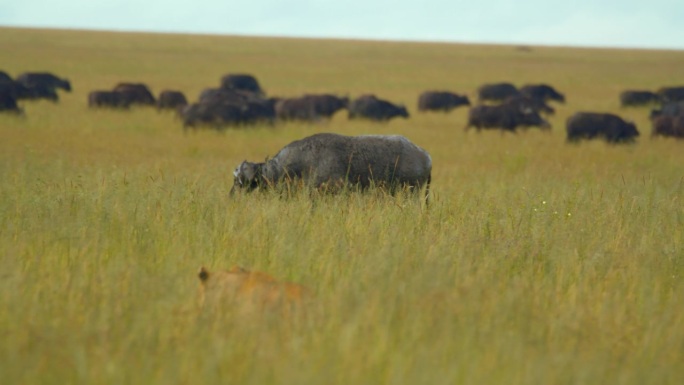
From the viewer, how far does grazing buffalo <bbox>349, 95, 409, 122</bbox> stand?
1075 inches

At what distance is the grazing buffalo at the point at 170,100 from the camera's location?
2777cm

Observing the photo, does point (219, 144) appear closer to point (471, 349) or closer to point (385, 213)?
point (385, 213)

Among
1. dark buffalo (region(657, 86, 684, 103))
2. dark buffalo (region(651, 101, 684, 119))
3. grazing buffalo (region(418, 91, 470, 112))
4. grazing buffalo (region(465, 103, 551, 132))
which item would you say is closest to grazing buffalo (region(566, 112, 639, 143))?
grazing buffalo (region(465, 103, 551, 132))

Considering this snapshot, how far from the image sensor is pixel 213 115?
72.9 ft

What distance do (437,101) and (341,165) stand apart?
946 inches

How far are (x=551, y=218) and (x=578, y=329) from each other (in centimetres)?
357

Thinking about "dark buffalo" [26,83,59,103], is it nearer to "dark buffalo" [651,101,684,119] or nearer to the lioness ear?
"dark buffalo" [651,101,684,119]

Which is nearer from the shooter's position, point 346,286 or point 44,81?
point 346,286

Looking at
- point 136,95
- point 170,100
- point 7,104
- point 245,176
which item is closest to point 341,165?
point 245,176

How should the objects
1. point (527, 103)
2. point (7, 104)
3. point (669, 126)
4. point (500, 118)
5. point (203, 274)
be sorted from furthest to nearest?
point (527, 103)
point (500, 118)
point (669, 126)
point (7, 104)
point (203, 274)

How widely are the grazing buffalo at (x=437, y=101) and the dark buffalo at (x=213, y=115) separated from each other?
437 inches

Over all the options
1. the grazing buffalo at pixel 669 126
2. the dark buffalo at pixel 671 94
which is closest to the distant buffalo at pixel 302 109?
the grazing buffalo at pixel 669 126

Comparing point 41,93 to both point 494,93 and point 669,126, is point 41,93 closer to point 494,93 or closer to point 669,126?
point 669,126

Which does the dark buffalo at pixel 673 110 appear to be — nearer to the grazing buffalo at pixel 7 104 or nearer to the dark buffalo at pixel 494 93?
the dark buffalo at pixel 494 93
